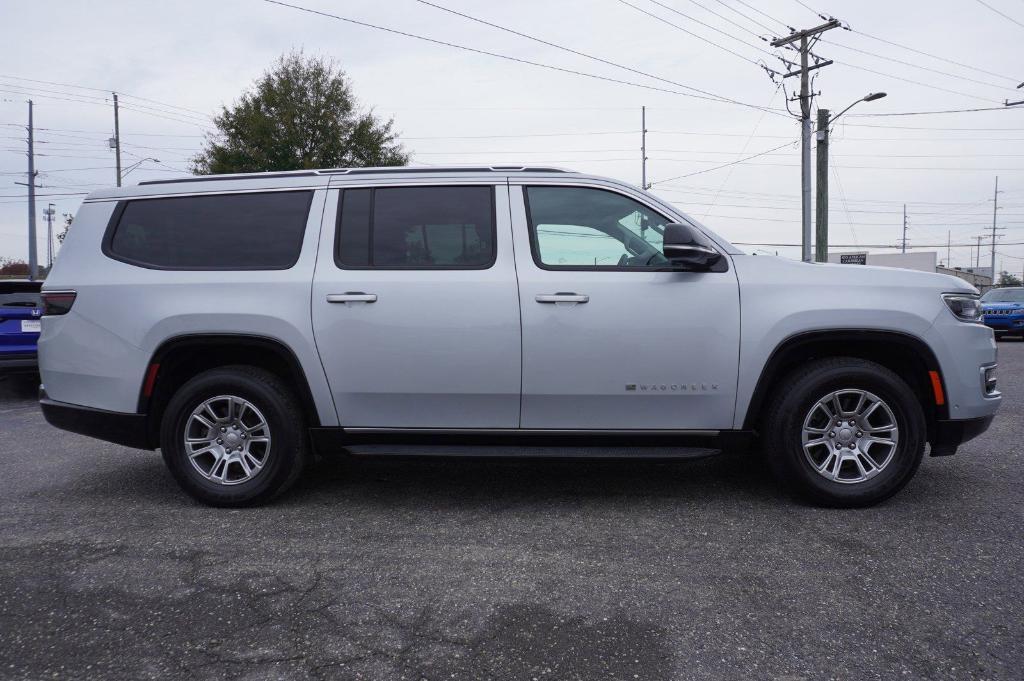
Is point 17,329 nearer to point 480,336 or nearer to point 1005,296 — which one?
point 480,336

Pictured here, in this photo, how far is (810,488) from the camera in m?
4.12

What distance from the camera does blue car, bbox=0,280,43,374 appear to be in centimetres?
866

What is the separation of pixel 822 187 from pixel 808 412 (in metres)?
20.6

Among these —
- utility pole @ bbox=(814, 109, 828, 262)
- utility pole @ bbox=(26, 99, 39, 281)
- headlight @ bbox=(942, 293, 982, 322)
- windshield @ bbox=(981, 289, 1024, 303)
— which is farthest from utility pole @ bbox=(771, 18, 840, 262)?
utility pole @ bbox=(26, 99, 39, 281)

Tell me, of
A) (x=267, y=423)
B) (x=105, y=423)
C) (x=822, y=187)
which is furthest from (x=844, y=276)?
(x=822, y=187)

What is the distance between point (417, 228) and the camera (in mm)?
4289

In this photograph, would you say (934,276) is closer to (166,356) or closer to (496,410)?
(496,410)

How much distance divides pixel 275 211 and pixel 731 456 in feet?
12.0

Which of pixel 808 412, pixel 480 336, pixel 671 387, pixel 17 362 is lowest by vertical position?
pixel 17 362

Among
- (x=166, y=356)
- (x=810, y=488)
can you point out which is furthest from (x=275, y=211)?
(x=810, y=488)

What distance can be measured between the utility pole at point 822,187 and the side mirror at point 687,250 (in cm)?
2036

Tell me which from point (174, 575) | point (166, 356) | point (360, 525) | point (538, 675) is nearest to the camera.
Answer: point (538, 675)

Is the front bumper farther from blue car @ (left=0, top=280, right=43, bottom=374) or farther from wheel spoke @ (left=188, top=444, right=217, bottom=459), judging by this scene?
blue car @ (left=0, top=280, right=43, bottom=374)

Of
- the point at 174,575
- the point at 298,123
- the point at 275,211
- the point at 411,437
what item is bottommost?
the point at 174,575
